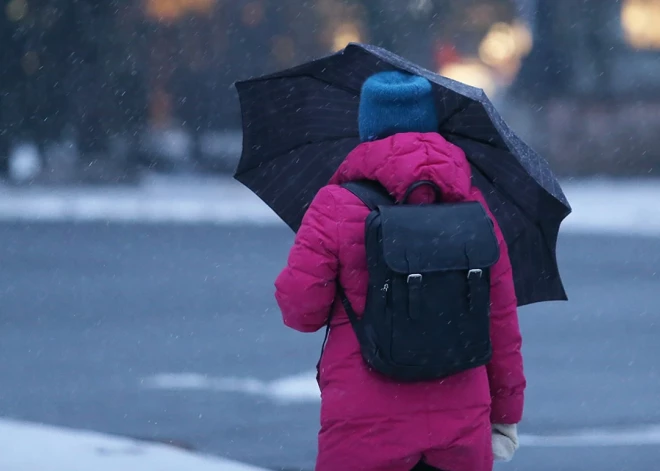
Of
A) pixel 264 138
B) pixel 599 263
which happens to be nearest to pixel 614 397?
pixel 264 138

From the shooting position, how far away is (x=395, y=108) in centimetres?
270

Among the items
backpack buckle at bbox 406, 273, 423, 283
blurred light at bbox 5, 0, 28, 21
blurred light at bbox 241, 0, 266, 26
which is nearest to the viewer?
backpack buckle at bbox 406, 273, 423, 283

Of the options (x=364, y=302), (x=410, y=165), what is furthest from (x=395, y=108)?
(x=364, y=302)

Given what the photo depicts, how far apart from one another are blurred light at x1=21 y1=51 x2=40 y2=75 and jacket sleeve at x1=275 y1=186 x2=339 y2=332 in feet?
74.6

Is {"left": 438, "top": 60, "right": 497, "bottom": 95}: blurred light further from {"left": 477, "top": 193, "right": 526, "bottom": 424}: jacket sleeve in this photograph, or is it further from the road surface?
{"left": 477, "top": 193, "right": 526, "bottom": 424}: jacket sleeve

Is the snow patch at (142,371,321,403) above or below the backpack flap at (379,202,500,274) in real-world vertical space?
below

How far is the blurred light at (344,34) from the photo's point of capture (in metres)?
26.4

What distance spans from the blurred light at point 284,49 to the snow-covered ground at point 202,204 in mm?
3134

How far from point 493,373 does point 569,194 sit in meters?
19.9

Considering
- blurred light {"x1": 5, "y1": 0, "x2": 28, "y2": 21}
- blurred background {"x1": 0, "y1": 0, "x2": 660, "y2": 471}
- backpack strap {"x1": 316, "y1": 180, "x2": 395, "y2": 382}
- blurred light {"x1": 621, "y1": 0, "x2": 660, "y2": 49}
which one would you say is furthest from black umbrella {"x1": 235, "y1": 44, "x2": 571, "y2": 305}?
blurred light {"x1": 621, "y1": 0, "x2": 660, "y2": 49}

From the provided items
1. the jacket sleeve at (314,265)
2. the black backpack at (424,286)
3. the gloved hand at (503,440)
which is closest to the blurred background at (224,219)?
the gloved hand at (503,440)

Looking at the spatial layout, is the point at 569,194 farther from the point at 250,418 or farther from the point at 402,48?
the point at 250,418

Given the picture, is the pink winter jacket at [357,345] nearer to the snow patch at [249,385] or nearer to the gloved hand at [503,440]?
the gloved hand at [503,440]

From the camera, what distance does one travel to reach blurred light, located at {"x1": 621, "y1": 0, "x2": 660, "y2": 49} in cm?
2606
